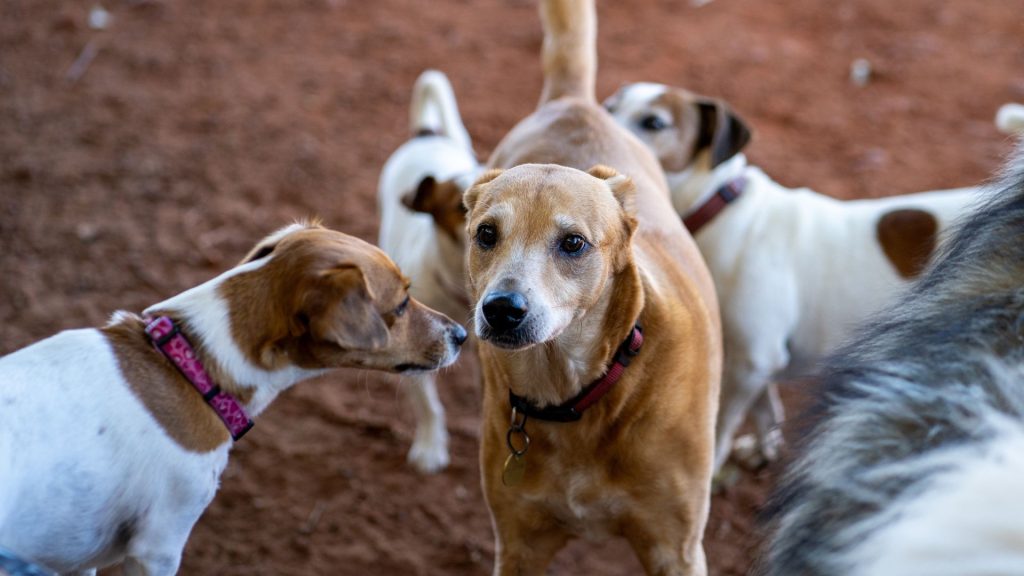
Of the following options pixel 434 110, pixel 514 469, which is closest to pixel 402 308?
pixel 514 469

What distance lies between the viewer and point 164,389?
2.87 metres

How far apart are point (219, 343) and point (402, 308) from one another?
52 cm

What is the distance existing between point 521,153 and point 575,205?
923 mm

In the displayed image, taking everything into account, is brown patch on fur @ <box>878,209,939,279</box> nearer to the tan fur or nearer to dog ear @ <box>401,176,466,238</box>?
dog ear @ <box>401,176,466,238</box>

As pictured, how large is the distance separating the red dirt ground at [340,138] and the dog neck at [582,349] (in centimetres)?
116

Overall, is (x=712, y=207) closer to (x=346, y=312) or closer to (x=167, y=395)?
(x=346, y=312)

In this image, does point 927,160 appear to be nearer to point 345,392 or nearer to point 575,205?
point 345,392

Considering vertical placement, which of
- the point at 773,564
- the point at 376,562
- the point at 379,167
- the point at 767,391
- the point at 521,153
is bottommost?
the point at 376,562

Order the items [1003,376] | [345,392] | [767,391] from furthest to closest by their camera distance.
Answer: [345,392] → [767,391] → [1003,376]

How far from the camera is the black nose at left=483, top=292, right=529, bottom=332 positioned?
2453 mm

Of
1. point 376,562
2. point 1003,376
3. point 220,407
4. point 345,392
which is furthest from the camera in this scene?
point 345,392

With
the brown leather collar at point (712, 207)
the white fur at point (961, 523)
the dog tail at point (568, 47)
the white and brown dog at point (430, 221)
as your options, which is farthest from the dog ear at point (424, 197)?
the white fur at point (961, 523)

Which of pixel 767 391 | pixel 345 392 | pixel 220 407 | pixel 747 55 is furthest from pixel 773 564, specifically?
pixel 747 55

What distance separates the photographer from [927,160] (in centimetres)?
593
